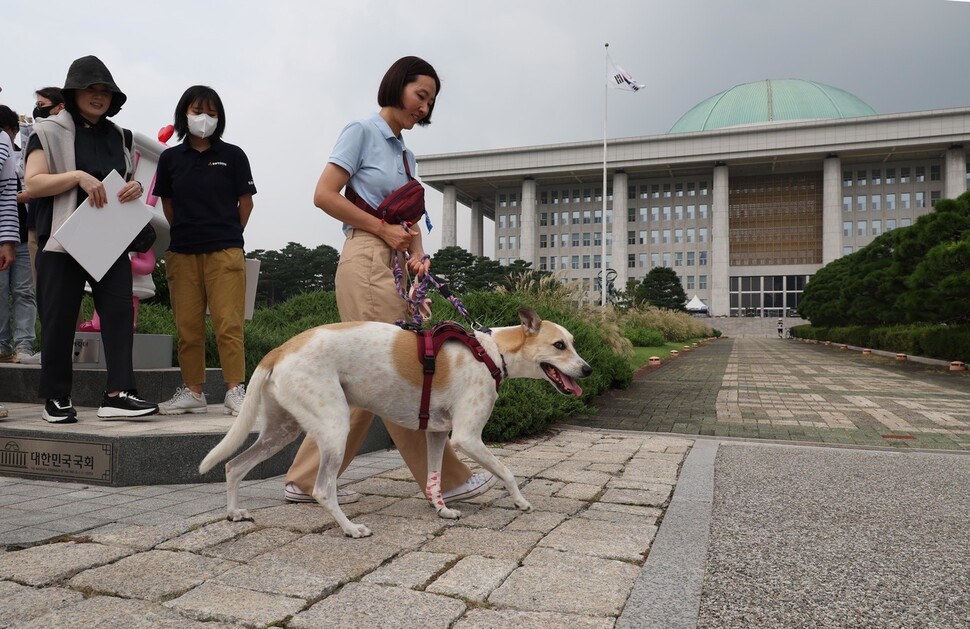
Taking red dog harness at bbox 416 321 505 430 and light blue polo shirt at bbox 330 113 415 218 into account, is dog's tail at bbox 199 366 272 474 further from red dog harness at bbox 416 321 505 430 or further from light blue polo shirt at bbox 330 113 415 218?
light blue polo shirt at bbox 330 113 415 218

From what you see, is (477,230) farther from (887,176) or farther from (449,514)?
(449,514)

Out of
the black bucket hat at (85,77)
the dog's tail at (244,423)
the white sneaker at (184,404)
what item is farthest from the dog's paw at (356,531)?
the black bucket hat at (85,77)

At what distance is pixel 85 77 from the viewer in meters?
3.95

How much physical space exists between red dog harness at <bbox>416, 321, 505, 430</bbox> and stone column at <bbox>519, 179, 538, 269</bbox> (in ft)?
283

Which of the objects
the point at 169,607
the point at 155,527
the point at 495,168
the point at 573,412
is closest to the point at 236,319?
the point at 155,527

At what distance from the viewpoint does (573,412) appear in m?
8.12

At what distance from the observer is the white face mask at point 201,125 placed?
14.3ft

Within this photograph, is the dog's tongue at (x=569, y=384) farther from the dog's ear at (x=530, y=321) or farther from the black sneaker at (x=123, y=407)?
the black sneaker at (x=123, y=407)

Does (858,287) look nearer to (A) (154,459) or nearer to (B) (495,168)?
(A) (154,459)

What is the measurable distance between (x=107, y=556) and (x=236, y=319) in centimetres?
222

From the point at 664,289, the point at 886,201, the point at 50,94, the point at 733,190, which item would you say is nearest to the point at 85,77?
the point at 50,94

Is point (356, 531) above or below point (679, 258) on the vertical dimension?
below

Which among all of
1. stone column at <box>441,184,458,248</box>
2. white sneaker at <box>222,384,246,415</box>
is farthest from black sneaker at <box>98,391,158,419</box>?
stone column at <box>441,184,458,248</box>

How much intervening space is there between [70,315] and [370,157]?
219 centimetres
